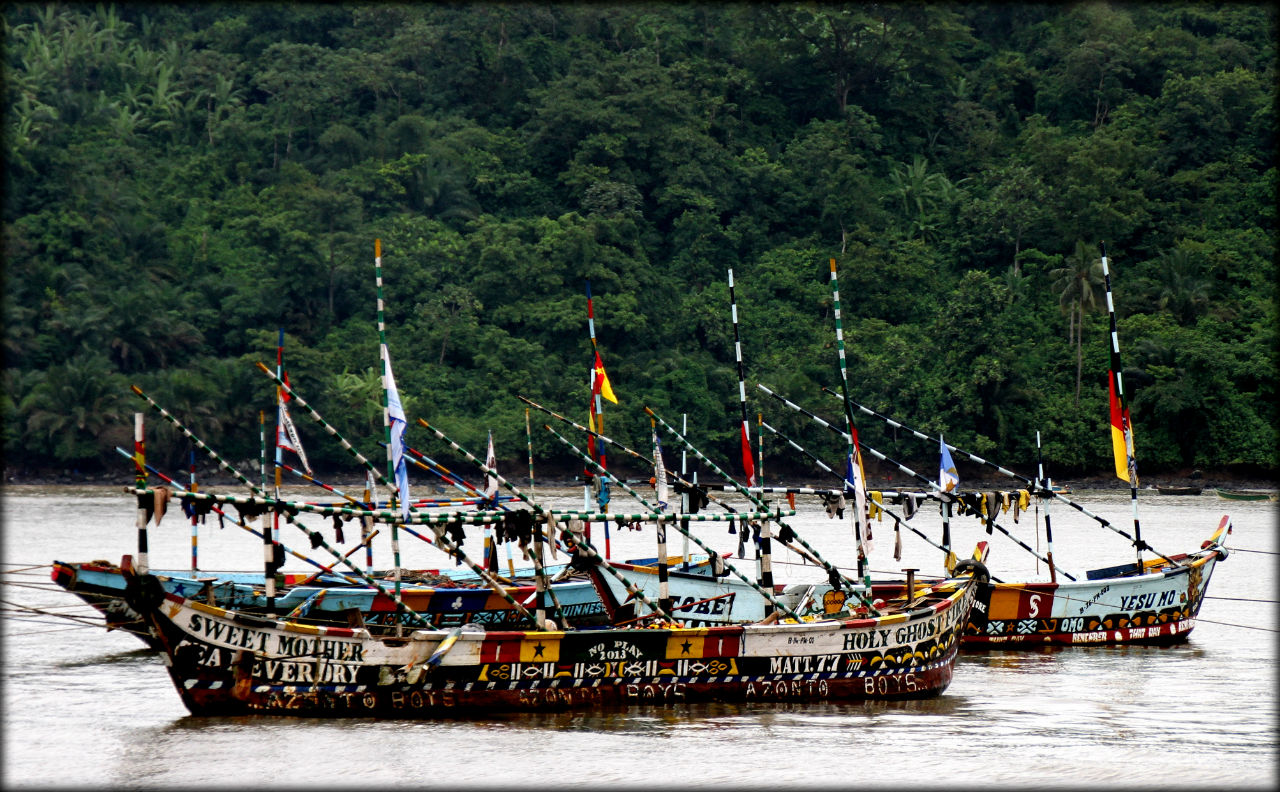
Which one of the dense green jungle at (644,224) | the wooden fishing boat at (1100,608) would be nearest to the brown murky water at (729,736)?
the wooden fishing boat at (1100,608)

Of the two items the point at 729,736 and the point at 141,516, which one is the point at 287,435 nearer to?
the point at 141,516

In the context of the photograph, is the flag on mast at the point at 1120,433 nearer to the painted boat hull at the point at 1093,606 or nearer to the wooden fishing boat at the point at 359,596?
the painted boat hull at the point at 1093,606

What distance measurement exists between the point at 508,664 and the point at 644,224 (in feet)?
218

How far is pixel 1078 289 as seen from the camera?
2749 inches

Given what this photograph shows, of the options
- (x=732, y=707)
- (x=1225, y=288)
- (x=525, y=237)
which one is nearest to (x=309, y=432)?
(x=525, y=237)

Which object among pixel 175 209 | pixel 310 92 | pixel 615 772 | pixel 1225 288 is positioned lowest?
pixel 615 772

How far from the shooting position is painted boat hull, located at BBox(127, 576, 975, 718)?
18.3 m

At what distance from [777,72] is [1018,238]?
20306 mm

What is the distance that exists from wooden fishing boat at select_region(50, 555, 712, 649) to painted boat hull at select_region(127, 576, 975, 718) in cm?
346

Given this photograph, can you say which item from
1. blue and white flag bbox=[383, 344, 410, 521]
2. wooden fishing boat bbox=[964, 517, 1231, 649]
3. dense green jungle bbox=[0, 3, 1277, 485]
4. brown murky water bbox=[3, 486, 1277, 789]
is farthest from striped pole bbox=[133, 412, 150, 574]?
dense green jungle bbox=[0, 3, 1277, 485]

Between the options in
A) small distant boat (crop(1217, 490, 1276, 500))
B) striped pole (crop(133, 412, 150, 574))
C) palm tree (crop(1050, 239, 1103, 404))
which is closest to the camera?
striped pole (crop(133, 412, 150, 574))

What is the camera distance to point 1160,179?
263 ft

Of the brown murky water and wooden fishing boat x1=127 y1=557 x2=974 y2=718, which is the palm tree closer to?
the brown murky water

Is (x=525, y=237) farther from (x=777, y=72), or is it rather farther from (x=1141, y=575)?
(x=1141, y=575)
